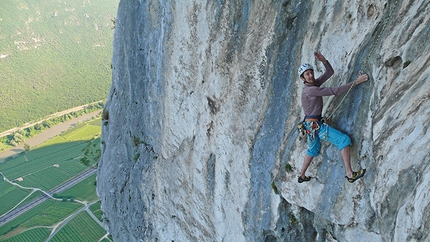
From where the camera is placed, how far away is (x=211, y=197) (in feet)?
44.0

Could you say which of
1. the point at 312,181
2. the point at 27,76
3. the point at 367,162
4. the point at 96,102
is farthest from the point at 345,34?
the point at 27,76

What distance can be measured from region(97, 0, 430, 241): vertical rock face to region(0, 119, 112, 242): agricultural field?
2327 cm

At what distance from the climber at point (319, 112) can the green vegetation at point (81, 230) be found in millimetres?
35565

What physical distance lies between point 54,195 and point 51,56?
94.5 m

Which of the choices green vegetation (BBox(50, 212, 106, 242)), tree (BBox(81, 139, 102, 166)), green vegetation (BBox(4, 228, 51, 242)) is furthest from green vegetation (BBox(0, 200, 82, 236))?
tree (BBox(81, 139, 102, 166))

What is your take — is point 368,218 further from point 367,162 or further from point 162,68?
point 162,68

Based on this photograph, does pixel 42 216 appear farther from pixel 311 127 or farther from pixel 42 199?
pixel 311 127

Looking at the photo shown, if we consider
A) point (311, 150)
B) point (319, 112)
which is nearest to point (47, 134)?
point (311, 150)

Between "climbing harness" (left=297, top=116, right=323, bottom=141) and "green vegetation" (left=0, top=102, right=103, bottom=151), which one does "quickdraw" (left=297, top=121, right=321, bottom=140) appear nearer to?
"climbing harness" (left=297, top=116, right=323, bottom=141)

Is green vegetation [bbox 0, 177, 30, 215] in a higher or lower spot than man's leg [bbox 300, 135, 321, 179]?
lower

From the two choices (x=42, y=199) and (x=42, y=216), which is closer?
(x=42, y=216)

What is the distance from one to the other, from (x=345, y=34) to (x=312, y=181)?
12.6ft

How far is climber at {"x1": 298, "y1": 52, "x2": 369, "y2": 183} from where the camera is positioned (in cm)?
709

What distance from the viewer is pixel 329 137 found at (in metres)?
7.47
